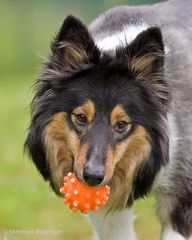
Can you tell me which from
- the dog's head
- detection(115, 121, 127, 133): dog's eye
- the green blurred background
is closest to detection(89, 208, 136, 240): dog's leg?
the dog's head

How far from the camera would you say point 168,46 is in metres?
5.22

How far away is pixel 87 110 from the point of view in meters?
4.50

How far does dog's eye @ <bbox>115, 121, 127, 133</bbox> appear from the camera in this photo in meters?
4.51

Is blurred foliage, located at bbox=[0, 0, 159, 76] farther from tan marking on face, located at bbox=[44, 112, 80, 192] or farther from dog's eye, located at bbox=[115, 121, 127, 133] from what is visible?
dog's eye, located at bbox=[115, 121, 127, 133]

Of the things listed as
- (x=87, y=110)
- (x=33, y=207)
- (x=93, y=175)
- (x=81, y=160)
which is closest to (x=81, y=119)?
(x=87, y=110)

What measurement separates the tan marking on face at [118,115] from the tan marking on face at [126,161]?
0.12 metres

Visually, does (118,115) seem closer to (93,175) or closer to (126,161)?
(126,161)

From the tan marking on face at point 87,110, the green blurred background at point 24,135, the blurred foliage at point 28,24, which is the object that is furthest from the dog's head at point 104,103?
the blurred foliage at point 28,24

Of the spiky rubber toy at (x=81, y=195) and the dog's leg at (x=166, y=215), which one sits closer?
the spiky rubber toy at (x=81, y=195)

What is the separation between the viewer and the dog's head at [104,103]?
4508 mm

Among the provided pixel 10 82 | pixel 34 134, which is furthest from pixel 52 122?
pixel 10 82

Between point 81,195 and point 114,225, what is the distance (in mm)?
1082

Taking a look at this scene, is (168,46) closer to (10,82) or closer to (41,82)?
(41,82)

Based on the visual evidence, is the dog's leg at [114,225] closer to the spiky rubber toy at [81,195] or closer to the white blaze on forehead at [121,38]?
the spiky rubber toy at [81,195]
